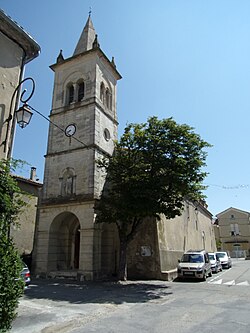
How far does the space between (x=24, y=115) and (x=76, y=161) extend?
38.2 feet

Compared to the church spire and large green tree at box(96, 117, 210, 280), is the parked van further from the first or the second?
the church spire

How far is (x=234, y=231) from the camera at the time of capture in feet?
175

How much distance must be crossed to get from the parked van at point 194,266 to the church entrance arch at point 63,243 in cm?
755

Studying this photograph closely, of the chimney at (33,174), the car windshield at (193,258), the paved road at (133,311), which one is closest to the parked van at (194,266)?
the car windshield at (193,258)

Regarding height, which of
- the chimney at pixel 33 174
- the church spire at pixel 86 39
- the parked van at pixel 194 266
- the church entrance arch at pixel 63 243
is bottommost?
the parked van at pixel 194 266

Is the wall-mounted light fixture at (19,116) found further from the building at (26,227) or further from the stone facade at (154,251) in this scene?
the building at (26,227)

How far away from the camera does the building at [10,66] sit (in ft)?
24.1

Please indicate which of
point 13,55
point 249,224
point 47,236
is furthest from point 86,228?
point 249,224

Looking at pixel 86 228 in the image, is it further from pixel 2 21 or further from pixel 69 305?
pixel 2 21

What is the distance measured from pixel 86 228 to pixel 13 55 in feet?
36.5

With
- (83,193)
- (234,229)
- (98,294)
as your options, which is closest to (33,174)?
(83,193)

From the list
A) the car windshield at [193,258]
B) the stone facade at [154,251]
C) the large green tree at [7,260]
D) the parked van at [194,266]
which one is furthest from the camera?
the car windshield at [193,258]

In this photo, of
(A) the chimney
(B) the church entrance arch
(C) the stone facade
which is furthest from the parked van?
(A) the chimney

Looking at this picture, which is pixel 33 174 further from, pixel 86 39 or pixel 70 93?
pixel 86 39
